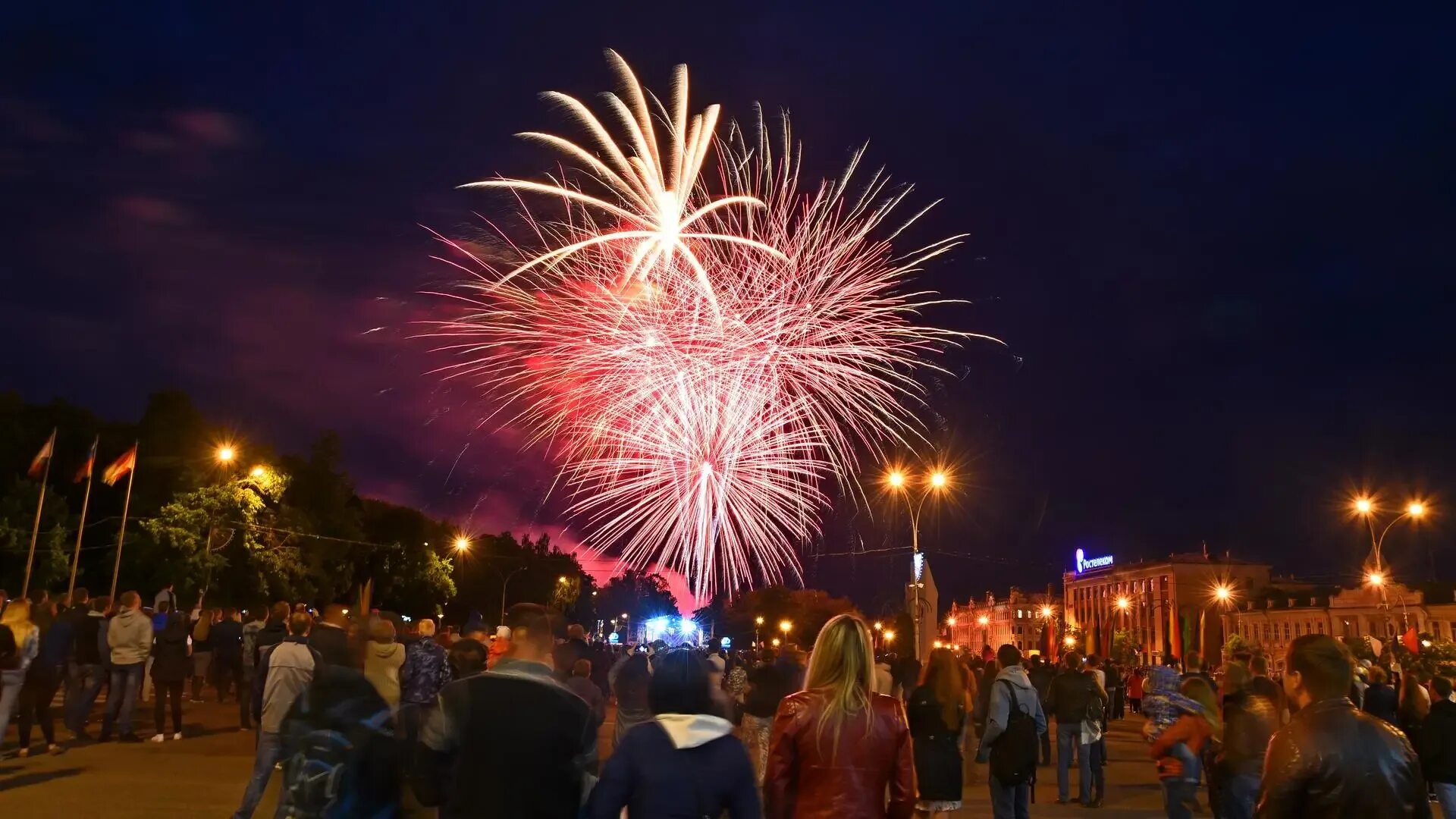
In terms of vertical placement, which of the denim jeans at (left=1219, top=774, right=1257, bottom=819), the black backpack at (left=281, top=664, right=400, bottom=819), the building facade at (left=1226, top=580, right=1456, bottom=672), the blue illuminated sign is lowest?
the denim jeans at (left=1219, top=774, right=1257, bottom=819)

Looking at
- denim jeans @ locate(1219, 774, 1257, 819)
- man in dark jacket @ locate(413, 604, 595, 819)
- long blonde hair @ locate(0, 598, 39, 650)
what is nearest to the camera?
man in dark jacket @ locate(413, 604, 595, 819)

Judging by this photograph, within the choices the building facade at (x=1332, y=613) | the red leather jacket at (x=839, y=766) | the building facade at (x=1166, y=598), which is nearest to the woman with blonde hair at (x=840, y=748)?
the red leather jacket at (x=839, y=766)

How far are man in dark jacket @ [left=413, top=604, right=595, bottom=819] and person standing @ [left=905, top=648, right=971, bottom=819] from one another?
3.52 metres

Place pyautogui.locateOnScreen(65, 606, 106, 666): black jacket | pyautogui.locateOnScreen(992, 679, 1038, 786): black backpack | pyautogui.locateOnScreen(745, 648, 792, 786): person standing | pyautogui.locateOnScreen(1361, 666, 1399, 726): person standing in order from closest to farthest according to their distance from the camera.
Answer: pyautogui.locateOnScreen(992, 679, 1038, 786): black backpack < pyautogui.locateOnScreen(745, 648, 792, 786): person standing < pyautogui.locateOnScreen(1361, 666, 1399, 726): person standing < pyautogui.locateOnScreen(65, 606, 106, 666): black jacket

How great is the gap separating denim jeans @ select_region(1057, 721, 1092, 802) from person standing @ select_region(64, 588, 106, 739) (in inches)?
488

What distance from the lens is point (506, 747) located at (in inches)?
171

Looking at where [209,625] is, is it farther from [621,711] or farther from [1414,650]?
[1414,650]

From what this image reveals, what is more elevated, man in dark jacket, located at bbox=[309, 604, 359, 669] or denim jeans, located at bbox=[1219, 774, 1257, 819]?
man in dark jacket, located at bbox=[309, 604, 359, 669]

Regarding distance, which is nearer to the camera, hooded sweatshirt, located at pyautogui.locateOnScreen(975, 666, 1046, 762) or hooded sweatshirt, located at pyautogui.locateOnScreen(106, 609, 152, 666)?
hooded sweatshirt, located at pyautogui.locateOnScreen(975, 666, 1046, 762)

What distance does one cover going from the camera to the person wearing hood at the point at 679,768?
4086 millimetres

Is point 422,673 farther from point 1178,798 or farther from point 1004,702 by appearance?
point 1178,798

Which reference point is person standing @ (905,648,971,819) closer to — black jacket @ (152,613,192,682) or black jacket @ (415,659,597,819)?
black jacket @ (415,659,597,819)

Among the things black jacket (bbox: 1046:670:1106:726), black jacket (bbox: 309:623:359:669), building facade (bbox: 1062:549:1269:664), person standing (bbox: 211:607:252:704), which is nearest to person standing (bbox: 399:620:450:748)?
black jacket (bbox: 309:623:359:669)

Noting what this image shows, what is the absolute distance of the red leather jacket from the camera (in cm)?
473
